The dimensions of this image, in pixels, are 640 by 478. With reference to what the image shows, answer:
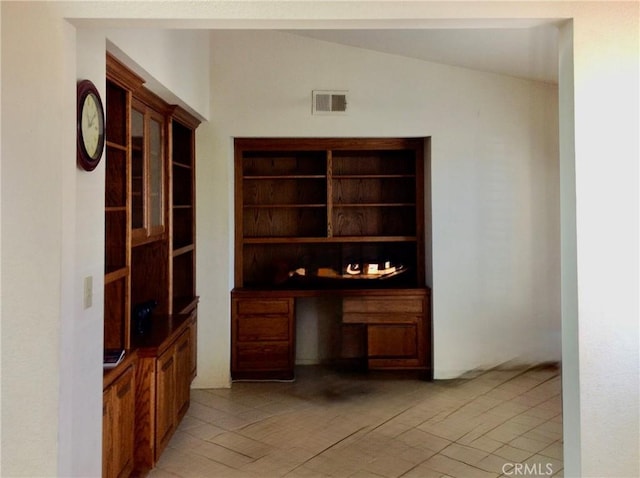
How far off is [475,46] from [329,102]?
4.05 feet

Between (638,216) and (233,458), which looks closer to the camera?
(638,216)

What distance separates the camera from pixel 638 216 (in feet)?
5.20

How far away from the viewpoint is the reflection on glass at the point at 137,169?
294cm

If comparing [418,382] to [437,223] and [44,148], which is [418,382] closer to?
[437,223]

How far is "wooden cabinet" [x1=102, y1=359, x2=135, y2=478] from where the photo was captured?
2207mm

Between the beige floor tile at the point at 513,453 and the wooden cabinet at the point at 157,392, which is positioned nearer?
the wooden cabinet at the point at 157,392

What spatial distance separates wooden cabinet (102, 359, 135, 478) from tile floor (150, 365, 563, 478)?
0.35 meters

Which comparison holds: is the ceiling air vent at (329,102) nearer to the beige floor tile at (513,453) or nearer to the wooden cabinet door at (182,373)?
the wooden cabinet door at (182,373)

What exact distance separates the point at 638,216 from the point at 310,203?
3501mm

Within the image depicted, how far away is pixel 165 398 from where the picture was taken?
2932 mm

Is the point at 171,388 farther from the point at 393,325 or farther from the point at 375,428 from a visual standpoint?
the point at 393,325

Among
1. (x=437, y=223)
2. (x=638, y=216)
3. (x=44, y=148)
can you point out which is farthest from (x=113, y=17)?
(x=437, y=223)

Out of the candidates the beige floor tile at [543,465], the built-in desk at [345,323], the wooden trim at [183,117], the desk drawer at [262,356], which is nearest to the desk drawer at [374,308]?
the built-in desk at [345,323]

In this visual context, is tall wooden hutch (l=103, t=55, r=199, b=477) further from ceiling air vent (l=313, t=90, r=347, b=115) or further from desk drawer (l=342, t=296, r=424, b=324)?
desk drawer (l=342, t=296, r=424, b=324)
